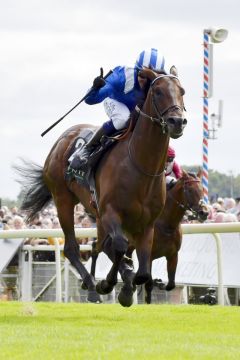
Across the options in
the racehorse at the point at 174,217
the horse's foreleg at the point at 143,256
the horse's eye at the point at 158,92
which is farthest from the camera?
the racehorse at the point at 174,217

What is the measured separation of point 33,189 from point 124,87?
2523 mm

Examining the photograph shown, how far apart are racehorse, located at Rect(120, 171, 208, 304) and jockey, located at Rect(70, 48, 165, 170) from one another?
2099 mm

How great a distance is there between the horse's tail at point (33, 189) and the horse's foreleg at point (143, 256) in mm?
2698

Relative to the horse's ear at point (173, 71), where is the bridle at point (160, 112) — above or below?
below

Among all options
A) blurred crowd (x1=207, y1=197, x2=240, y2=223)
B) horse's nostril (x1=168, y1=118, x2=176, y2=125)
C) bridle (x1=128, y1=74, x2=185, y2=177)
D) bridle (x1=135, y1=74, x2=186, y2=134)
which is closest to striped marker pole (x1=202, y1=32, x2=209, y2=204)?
blurred crowd (x1=207, y1=197, x2=240, y2=223)

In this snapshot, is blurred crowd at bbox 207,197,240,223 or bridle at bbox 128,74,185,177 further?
blurred crowd at bbox 207,197,240,223

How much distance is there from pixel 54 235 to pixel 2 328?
167 inches

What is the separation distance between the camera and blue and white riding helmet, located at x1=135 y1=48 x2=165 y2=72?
827cm

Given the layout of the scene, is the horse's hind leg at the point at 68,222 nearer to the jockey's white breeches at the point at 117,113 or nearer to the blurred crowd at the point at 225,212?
the jockey's white breeches at the point at 117,113

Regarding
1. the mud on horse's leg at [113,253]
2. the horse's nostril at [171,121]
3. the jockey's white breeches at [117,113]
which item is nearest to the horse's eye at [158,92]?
the horse's nostril at [171,121]

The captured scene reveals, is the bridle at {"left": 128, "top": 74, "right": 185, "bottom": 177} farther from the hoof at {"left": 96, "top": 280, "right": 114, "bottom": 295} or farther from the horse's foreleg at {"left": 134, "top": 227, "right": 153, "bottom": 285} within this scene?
the hoof at {"left": 96, "top": 280, "right": 114, "bottom": 295}

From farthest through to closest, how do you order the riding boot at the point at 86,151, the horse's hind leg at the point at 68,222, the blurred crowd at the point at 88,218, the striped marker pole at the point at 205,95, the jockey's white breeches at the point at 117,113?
the striped marker pole at the point at 205,95 → the blurred crowd at the point at 88,218 → the horse's hind leg at the point at 68,222 → the riding boot at the point at 86,151 → the jockey's white breeches at the point at 117,113

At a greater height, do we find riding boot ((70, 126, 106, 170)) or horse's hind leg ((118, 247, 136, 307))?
riding boot ((70, 126, 106, 170))

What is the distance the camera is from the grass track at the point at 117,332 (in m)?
5.88
